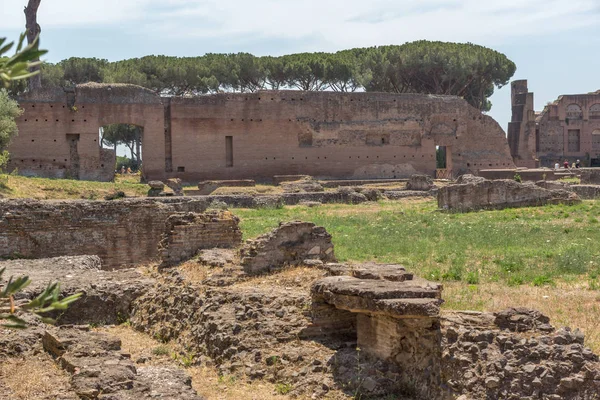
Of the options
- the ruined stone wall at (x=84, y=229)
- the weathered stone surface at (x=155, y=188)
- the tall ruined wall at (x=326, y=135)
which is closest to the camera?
the ruined stone wall at (x=84, y=229)

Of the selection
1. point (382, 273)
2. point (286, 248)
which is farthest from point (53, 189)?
point (382, 273)

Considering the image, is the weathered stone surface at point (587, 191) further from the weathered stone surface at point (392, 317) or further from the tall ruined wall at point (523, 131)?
the tall ruined wall at point (523, 131)

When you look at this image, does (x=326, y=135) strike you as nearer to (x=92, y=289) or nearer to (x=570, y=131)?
(x=570, y=131)

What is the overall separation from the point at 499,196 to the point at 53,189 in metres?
13.4

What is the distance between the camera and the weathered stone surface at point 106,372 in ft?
18.9

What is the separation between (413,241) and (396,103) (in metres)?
23.5

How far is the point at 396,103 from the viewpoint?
36219 mm

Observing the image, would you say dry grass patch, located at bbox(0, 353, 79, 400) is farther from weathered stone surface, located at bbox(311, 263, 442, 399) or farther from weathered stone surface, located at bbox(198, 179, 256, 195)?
weathered stone surface, located at bbox(198, 179, 256, 195)

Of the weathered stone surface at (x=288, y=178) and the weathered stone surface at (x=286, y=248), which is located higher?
the weathered stone surface at (x=288, y=178)

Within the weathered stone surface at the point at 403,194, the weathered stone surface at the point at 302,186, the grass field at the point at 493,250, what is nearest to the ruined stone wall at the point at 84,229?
the grass field at the point at 493,250

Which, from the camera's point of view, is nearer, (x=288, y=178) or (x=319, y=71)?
(x=288, y=178)

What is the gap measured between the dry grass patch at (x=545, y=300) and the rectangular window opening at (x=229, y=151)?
80.5 ft

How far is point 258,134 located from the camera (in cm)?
3366

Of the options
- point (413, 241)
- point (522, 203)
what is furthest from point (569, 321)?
point (522, 203)
